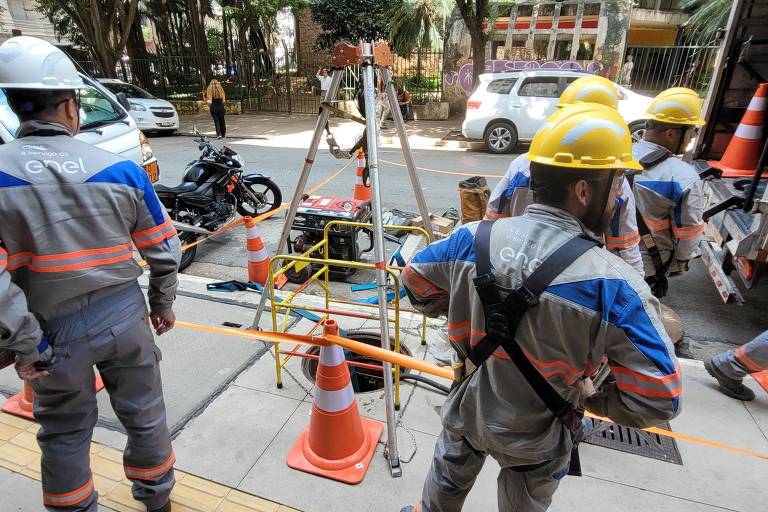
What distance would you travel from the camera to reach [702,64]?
53.7 ft

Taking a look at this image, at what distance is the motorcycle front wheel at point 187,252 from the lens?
5.59 metres

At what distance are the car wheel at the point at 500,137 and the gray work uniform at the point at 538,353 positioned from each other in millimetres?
10678

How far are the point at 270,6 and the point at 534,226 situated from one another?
1992cm

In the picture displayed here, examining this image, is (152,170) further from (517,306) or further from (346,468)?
(517,306)

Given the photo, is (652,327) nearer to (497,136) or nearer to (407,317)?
(407,317)

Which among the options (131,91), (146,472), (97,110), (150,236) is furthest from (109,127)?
(131,91)

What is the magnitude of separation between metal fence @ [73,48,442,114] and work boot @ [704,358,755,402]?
53.4 feet

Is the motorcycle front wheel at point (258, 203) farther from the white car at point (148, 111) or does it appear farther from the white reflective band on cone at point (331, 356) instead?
the white car at point (148, 111)

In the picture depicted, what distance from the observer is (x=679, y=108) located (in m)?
3.09

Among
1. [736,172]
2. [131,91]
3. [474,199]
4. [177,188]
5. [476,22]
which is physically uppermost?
[476,22]

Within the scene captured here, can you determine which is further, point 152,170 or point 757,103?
point 152,170

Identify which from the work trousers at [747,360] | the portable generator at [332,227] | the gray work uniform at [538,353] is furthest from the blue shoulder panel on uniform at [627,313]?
the portable generator at [332,227]

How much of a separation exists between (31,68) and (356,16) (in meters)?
21.0

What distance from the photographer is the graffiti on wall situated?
15547mm
